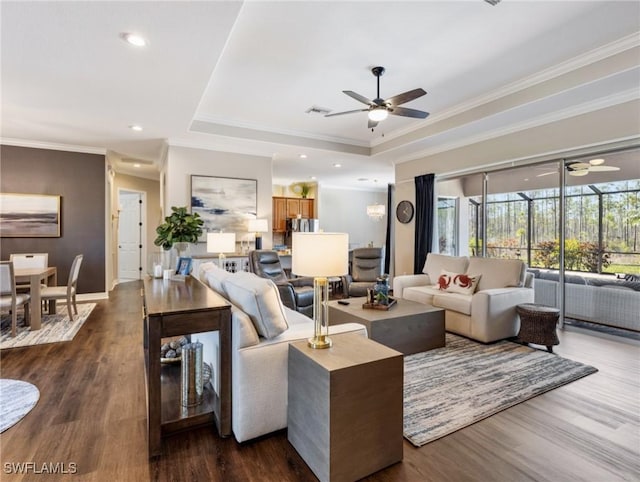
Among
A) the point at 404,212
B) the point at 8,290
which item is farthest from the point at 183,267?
the point at 404,212

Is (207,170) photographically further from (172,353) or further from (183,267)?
(172,353)

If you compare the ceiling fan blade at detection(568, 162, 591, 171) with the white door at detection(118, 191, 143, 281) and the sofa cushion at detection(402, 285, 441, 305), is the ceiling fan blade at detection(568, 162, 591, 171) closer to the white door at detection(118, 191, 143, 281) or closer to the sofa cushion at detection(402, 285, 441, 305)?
the sofa cushion at detection(402, 285, 441, 305)

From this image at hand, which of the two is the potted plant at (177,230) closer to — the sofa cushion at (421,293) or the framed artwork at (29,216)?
the sofa cushion at (421,293)

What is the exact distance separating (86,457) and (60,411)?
2.27 feet

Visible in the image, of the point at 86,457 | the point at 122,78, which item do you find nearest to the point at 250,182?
the point at 122,78

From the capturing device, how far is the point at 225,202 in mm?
5777

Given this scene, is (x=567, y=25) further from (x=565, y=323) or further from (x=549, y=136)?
(x=565, y=323)

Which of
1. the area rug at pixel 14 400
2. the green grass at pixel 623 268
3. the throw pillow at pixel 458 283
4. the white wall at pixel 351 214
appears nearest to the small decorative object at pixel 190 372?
the area rug at pixel 14 400

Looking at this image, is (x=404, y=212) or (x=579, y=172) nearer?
(x=579, y=172)

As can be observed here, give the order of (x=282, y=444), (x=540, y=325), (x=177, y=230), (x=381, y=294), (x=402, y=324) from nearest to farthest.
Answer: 1. (x=282, y=444)
2. (x=177, y=230)
3. (x=402, y=324)
4. (x=540, y=325)
5. (x=381, y=294)

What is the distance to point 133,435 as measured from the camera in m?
2.05

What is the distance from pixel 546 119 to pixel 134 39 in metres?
4.64

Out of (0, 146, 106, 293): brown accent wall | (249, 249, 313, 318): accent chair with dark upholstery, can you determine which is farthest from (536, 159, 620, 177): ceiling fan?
(0, 146, 106, 293): brown accent wall

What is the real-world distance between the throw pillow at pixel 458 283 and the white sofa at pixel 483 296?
2.1 inches
